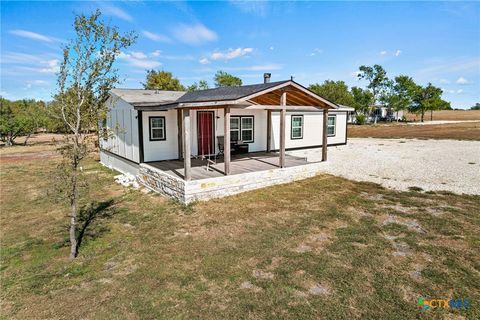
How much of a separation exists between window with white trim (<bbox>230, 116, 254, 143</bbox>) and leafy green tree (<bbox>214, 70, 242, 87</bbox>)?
2766 cm

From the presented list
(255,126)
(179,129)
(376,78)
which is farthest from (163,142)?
(376,78)

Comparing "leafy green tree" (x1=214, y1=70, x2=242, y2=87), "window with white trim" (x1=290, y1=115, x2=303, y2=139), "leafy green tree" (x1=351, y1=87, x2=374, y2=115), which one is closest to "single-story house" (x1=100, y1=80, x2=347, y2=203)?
"window with white trim" (x1=290, y1=115, x2=303, y2=139)

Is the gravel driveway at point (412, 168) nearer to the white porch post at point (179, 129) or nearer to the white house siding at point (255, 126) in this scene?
the white house siding at point (255, 126)

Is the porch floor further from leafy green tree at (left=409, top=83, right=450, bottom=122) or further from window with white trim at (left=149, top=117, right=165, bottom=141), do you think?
leafy green tree at (left=409, top=83, right=450, bottom=122)

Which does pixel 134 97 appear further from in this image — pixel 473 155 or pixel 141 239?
pixel 473 155

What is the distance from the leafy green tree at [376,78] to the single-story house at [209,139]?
46271mm

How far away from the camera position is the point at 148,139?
1029cm

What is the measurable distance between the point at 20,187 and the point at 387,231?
11.8 metres

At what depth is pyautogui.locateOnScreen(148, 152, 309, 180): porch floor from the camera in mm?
8633

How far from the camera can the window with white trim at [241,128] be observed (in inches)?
499

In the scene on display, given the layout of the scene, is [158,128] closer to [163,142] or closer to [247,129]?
[163,142]

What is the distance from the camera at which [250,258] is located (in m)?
4.62

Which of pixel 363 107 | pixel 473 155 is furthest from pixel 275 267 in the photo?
pixel 363 107

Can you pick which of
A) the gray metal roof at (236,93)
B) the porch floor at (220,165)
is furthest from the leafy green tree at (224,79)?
the gray metal roof at (236,93)
